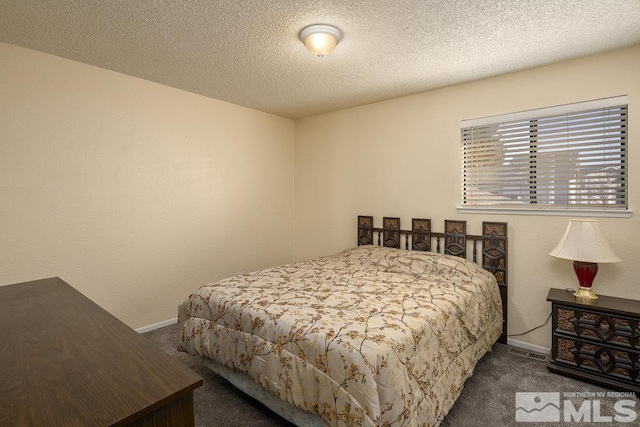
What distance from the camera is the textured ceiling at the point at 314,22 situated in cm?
185

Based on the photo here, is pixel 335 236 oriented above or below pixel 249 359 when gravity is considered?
above

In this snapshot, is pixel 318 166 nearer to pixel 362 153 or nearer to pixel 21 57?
pixel 362 153

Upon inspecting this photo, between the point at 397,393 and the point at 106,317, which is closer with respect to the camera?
the point at 106,317

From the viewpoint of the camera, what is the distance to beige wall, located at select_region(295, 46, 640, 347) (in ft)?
7.75

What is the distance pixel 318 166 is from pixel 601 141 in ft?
9.12

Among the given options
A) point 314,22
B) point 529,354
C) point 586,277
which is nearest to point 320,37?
point 314,22

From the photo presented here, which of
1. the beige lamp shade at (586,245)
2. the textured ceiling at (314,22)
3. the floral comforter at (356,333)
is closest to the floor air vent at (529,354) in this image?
the floral comforter at (356,333)

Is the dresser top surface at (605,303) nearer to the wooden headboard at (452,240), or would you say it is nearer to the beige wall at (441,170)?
the beige wall at (441,170)

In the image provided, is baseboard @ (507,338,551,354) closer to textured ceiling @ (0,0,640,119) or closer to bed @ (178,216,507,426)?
bed @ (178,216,507,426)

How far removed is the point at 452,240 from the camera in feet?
10.1

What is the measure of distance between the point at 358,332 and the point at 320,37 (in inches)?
70.4

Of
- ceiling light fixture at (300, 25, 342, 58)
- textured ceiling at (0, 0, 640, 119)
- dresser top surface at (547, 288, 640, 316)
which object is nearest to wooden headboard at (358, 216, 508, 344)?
dresser top surface at (547, 288, 640, 316)

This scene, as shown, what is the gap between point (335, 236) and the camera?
4078mm

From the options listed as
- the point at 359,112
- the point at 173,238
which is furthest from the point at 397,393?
the point at 359,112
